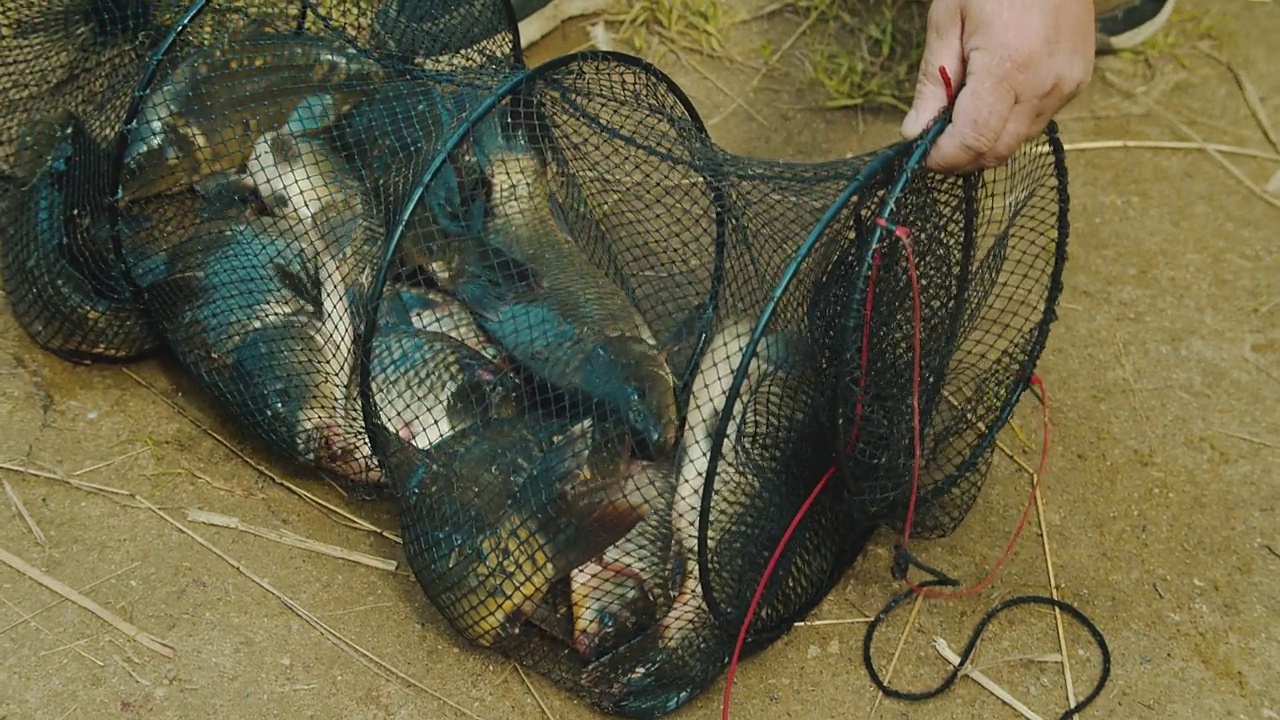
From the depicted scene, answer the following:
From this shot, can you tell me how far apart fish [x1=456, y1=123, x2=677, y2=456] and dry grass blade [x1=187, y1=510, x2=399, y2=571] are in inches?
23.6

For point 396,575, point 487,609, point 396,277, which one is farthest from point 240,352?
point 487,609

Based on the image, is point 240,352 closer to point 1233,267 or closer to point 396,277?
point 396,277

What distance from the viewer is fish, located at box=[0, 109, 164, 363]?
3057mm

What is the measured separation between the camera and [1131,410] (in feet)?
11.2

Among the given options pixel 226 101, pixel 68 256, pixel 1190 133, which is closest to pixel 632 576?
pixel 226 101

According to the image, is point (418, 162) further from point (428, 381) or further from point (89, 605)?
point (89, 605)

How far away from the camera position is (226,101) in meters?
2.95

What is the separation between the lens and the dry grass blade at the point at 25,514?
2.80 m

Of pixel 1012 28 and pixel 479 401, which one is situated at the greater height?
pixel 1012 28

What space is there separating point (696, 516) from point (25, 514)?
5.00 feet

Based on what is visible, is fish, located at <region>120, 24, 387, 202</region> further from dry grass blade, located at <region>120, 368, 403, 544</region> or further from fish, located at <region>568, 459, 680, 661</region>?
fish, located at <region>568, 459, 680, 661</region>

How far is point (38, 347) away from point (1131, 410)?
2.86 m

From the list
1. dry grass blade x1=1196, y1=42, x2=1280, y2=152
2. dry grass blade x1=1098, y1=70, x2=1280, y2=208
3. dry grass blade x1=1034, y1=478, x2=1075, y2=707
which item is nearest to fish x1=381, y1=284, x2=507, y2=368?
dry grass blade x1=1034, y1=478, x2=1075, y2=707

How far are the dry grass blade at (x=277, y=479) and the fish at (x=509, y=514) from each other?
340 mm
